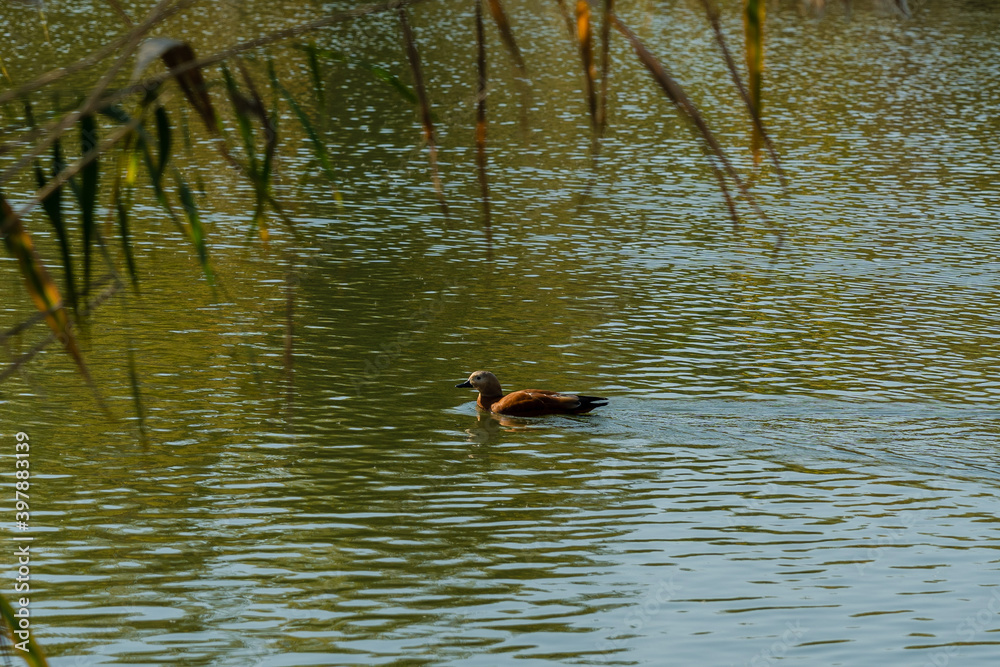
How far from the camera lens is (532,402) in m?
14.2

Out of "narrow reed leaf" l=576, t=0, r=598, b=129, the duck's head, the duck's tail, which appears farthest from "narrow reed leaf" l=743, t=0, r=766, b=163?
the duck's head

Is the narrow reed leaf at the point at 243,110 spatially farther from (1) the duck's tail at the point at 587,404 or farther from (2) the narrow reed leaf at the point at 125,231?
(1) the duck's tail at the point at 587,404

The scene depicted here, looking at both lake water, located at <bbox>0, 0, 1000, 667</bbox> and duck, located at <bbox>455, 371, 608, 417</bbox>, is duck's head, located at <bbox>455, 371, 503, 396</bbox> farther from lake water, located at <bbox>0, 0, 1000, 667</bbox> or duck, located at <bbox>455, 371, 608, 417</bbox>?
lake water, located at <bbox>0, 0, 1000, 667</bbox>

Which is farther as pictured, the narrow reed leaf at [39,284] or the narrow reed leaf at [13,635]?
the narrow reed leaf at [39,284]

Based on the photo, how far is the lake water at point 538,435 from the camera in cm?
940

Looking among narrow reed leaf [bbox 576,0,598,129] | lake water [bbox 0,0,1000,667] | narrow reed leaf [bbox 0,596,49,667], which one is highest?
narrow reed leaf [bbox 576,0,598,129]

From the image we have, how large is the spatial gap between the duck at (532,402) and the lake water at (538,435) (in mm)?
179

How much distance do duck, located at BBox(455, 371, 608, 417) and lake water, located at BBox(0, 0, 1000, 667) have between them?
0.18 m

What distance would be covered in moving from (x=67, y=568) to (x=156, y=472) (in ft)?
7.02

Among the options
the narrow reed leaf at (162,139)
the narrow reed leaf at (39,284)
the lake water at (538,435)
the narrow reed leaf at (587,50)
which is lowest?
the lake water at (538,435)

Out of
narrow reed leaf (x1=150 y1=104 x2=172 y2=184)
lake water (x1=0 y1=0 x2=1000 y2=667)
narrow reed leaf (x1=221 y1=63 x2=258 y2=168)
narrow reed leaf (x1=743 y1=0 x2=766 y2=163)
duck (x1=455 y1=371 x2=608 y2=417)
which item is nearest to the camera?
narrow reed leaf (x1=743 y1=0 x2=766 y2=163)

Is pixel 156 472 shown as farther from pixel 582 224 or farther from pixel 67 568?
pixel 582 224

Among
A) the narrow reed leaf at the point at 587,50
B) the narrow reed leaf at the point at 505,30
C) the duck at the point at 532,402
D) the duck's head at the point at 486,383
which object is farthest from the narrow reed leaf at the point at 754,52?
the duck's head at the point at 486,383

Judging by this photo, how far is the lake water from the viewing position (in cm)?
940
